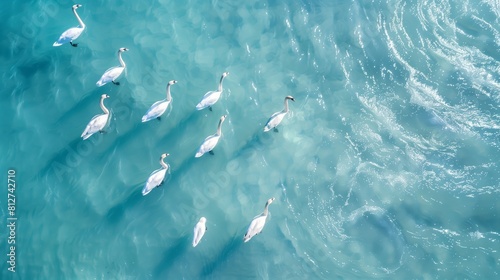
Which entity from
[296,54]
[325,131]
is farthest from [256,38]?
[325,131]

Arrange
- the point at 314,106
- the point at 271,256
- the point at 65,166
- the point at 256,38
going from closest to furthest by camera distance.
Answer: the point at 271,256 < the point at 65,166 < the point at 314,106 < the point at 256,38

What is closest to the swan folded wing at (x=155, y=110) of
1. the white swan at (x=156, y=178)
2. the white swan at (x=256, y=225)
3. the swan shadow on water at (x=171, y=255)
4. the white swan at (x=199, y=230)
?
the white swan at (x=156, y=178)

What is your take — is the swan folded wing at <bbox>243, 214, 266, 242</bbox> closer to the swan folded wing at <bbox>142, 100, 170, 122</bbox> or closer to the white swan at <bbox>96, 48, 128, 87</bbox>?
the swan folded wing at <bbox>142, 100, 170, 122</bbox>

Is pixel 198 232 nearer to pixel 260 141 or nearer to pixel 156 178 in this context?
pixel 156 178

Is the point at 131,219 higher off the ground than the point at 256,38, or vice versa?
the point at 256,38

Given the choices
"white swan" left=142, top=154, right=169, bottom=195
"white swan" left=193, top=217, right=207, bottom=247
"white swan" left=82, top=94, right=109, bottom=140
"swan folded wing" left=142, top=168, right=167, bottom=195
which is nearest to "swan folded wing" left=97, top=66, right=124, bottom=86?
"white swan" left=82, top=94, right=109, bottom=140

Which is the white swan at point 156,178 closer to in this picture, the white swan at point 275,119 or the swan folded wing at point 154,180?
the swan folded wing at point 154,180

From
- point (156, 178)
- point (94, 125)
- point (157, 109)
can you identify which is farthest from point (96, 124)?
point (156, 178)

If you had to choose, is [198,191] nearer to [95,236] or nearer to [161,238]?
[161,238]
